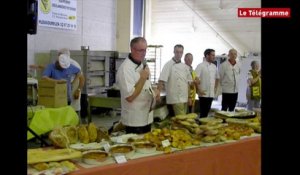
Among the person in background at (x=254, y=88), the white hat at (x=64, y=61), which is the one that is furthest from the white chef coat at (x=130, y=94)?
the person in background at (x=254, y=88)

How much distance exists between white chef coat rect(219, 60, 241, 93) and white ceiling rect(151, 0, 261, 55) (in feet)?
4.81

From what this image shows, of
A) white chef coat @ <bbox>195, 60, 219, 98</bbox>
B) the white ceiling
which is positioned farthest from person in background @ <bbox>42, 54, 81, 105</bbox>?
the white ceiling

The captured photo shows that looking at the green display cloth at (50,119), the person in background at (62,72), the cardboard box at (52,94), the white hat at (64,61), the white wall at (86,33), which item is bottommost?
the green display cloth at (50,119)

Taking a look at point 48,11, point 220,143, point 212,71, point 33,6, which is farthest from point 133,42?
point 48,11

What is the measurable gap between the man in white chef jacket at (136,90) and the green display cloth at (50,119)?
1216 millimetres

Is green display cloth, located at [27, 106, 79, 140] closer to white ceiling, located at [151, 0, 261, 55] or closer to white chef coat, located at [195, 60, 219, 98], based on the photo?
white chef coat, located at [195, 60, 219, 98]

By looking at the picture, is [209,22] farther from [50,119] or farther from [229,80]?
[50,119]

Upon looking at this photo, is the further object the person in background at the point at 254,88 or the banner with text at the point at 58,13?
the banner with text at the point at 58,13

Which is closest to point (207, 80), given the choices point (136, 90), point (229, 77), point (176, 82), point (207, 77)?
point (207, 77)

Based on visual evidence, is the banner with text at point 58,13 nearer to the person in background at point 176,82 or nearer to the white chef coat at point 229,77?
the person in background at point 176,82

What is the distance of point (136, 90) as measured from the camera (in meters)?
2.94

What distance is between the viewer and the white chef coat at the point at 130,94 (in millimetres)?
2961

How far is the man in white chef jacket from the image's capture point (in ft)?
9.69
